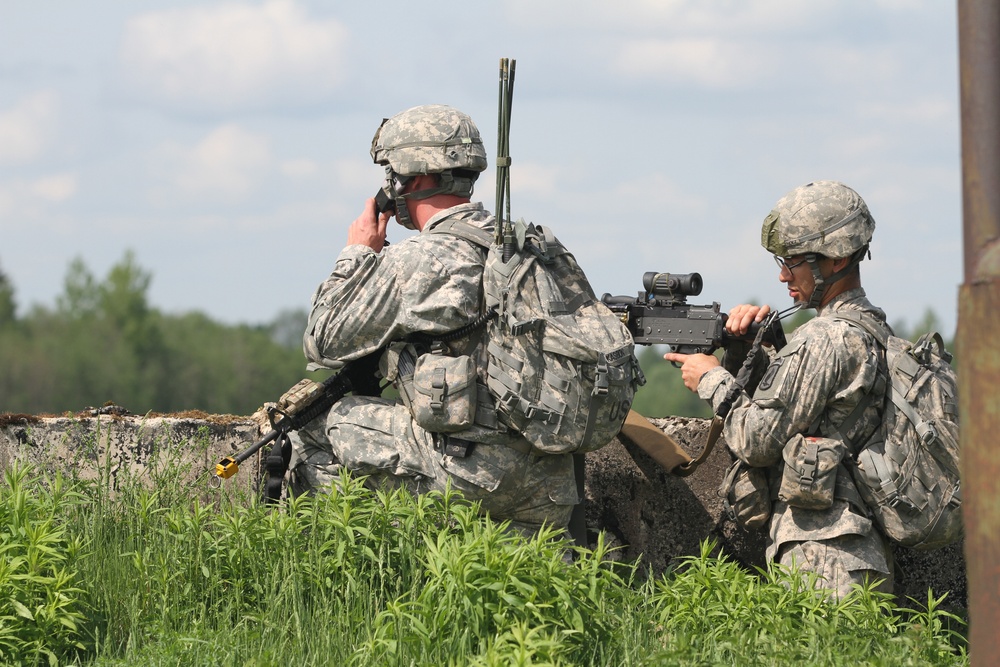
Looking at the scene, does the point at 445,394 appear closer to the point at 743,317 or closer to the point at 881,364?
the point at 743,317

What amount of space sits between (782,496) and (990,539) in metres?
2.95

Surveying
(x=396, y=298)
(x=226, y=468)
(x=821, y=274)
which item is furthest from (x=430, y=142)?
(x=821, y=274)

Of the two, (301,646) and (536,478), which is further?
(536,478)

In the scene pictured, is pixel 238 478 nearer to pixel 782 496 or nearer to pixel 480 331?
pixel 480 331

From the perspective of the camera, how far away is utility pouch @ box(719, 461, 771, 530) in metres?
5.99

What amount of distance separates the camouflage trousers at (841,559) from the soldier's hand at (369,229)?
2346 millimetres

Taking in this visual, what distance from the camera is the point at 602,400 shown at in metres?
5.74

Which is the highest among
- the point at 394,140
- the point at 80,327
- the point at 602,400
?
the point at 394,140

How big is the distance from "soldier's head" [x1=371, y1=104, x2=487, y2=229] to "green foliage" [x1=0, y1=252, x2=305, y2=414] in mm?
91699

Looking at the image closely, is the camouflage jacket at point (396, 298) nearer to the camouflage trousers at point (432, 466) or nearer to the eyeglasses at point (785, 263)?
the camouflage trousers at point (432, 466)

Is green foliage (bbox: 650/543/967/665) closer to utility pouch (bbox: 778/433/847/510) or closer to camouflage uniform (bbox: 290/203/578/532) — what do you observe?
utility pouch (bbox: 778/433/847/510)

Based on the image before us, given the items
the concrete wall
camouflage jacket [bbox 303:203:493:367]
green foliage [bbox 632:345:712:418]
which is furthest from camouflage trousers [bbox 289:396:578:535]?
green foliage [bbox 632:345:712:418]

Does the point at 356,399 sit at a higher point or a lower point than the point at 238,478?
higher

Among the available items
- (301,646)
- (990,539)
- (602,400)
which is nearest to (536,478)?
(602,400)
